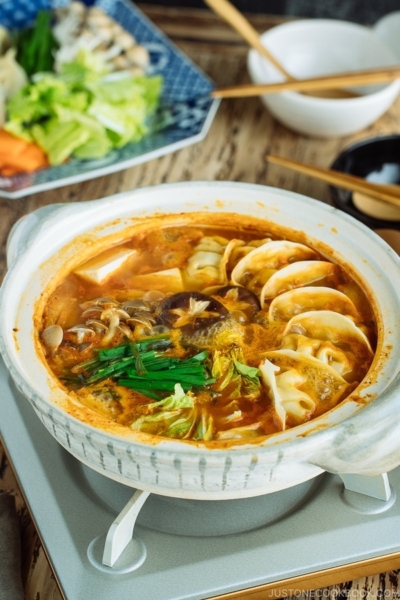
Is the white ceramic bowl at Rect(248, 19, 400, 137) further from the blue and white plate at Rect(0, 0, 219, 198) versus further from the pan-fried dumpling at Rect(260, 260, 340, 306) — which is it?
the pan-fried dumpling at Rect(260, 260, 340, 306)

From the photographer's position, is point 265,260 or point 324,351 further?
point 265,260

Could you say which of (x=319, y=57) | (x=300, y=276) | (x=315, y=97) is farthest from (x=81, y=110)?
(x=300, y=276)

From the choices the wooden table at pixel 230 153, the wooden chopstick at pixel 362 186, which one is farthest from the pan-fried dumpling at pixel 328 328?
the wooden table at pixel 230 153

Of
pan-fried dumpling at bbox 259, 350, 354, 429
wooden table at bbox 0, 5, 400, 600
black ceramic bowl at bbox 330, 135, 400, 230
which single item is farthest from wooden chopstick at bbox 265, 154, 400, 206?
pan-fried dumpling at bbox 259, 350, 354, 429

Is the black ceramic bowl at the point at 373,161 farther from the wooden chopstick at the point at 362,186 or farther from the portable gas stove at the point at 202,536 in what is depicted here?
the portable gas stove at the point at 202,536

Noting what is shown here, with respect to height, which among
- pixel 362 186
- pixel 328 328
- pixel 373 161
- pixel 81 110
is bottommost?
pixel 81 110

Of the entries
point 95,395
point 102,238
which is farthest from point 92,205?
point 95,395

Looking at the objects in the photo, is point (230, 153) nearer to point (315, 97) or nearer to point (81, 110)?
point (315, 97)

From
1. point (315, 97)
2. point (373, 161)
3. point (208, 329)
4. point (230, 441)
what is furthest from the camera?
point (315, 97)
